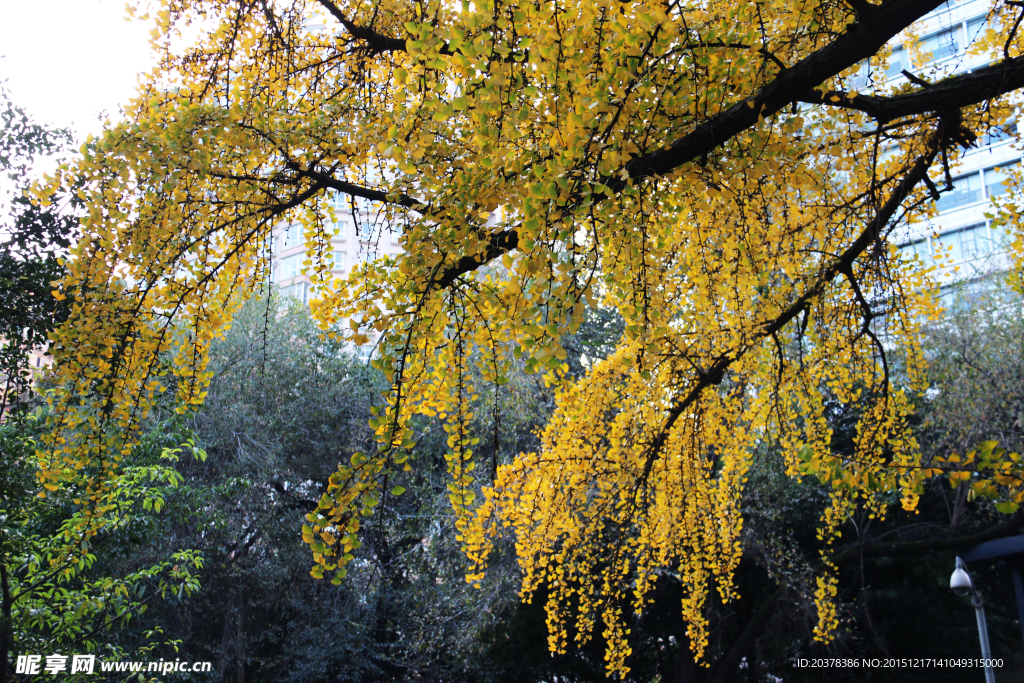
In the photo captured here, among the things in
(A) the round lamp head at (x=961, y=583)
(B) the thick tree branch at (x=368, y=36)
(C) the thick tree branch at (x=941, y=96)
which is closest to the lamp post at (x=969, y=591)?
(A) the round lamp head at (x=961, y=583)

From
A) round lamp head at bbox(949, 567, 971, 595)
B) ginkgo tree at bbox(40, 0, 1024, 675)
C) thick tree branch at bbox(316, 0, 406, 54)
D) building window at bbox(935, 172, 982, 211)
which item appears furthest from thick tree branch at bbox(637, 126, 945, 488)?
building window at bbox(935, 172, 982, 211)

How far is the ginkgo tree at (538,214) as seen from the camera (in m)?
2.02

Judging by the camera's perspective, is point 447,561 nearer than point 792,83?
No

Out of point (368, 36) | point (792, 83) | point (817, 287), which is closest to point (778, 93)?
point (792, 83)

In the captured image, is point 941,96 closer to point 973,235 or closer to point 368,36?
point 368,36

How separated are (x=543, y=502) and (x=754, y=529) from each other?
17.2ft

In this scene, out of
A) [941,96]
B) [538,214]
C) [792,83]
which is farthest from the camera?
[941,96]

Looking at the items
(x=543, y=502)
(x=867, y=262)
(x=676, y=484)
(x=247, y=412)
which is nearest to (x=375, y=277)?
(x=543, y=502)

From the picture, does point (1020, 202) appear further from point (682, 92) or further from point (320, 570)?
point (320, 570)

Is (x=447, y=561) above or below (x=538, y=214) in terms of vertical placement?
below

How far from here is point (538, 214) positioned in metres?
1.81

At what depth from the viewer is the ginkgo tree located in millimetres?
2016

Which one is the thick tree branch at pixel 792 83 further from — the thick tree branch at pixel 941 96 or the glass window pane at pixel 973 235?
the glass window pane at pixel 973 235

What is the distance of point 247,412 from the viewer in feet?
28.5
